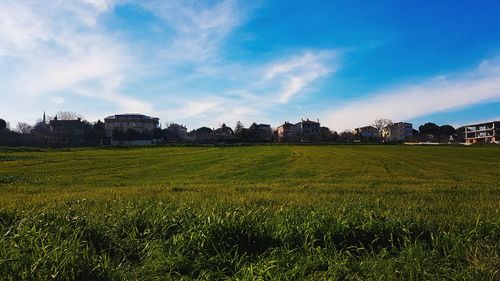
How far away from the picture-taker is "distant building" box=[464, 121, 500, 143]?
168000 millimetres

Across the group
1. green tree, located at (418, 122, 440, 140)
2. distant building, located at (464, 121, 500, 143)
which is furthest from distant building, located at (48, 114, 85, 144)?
distant building, located at (464, 121, 500, 143)

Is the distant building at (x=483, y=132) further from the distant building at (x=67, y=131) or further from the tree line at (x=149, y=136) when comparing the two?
the distant building at (x=67, y=131)

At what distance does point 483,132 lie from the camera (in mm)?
178625

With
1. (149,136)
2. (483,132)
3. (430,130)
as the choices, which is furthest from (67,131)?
(483,132)

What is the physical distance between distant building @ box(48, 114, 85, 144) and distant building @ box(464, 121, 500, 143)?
147m

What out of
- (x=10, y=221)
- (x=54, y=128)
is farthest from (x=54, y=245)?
(x=54, y=128)

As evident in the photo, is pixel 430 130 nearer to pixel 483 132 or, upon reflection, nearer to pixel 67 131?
pixel 483 132

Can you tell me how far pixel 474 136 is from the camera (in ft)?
609

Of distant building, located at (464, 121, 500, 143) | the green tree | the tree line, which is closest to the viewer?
the tree line

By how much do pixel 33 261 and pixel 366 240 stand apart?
15.6 feet

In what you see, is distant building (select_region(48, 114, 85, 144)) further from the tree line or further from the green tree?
the green tree

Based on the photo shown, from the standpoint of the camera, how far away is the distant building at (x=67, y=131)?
14012 centimetres

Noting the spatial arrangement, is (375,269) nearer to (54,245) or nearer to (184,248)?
(184,248)

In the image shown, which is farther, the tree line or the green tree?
the green tree
